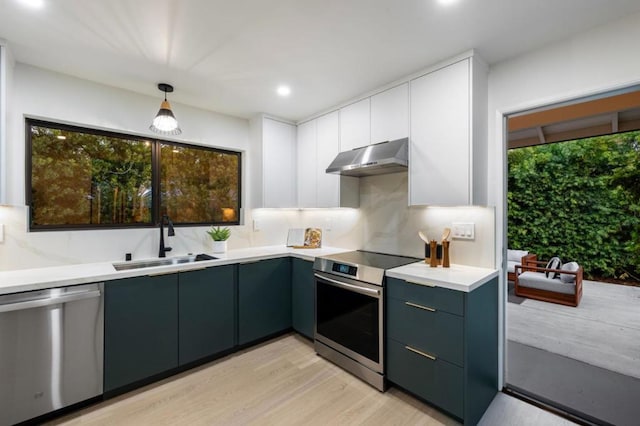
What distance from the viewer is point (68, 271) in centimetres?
204

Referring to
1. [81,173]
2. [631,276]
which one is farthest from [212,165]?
[631,276]

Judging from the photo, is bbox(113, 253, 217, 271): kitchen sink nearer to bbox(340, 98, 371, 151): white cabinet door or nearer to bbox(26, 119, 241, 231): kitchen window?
bbox(26, 119, 241, 231): kitchen window

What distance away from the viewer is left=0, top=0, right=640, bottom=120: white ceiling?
5.01ft

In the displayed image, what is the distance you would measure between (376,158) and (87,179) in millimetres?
2441

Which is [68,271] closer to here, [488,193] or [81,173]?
[81,173]

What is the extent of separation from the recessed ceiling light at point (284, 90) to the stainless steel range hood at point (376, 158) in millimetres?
738

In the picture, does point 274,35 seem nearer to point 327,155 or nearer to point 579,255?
point 327,155

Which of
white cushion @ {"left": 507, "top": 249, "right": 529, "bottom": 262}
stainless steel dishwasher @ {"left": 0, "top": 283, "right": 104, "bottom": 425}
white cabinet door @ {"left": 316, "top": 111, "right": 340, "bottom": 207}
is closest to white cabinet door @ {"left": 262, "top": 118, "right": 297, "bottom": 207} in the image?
white cabinet door @ {"left": 316, "top": 111, "right": 340, "bottom": 207}

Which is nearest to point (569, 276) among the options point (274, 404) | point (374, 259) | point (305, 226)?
point (374, 259)

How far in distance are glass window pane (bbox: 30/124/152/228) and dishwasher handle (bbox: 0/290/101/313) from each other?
83 cm

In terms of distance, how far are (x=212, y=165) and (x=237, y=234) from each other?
2.68 feet

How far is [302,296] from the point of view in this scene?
282cm

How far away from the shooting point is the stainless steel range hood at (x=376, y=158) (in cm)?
220

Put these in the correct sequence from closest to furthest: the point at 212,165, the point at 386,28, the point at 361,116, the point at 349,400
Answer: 1. the point at 386,28
2. the point at 349,400
3. the point at 361,116
4. the point at 212,165
